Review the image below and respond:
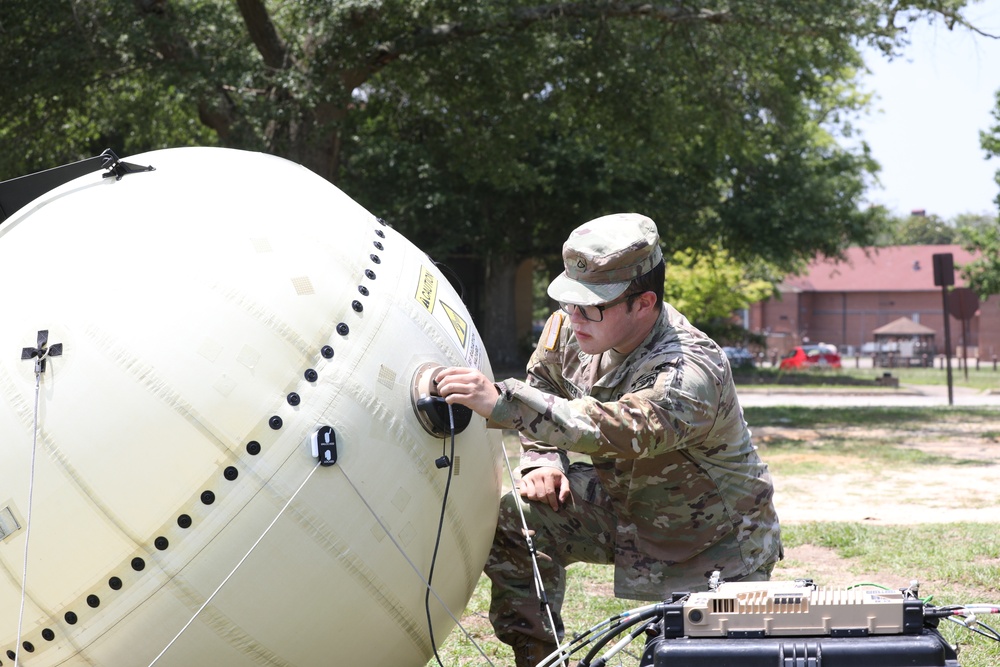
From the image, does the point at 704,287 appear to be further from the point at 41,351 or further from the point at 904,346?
the point at 41,351

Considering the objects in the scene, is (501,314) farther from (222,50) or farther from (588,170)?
(222,50)

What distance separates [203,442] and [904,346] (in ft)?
174

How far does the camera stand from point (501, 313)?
29172 mm

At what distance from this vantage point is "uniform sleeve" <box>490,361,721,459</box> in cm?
329

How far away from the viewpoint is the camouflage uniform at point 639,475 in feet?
10.9

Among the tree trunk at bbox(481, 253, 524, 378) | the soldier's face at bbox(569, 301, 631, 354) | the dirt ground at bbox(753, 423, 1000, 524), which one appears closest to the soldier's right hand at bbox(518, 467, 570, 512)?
the soldier's face at bbox(569, 301, 631, 354)

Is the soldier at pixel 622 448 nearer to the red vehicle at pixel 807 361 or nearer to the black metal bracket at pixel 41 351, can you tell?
the black metal bracket at pixel 41 351

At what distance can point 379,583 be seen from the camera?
328 cm

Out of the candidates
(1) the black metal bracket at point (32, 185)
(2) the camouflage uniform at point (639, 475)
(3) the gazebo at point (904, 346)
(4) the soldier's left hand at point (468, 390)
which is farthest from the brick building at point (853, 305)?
(4) the soldier's left hand at point (468, 390)

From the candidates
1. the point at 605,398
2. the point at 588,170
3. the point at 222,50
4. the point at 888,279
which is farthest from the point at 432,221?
the point at 888,279

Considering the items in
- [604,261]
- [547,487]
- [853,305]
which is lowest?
[547,487]

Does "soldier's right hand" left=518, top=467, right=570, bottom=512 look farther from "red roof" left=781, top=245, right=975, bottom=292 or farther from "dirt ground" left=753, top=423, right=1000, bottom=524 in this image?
"red roof" left=781, top=245, right=975, bottom=292

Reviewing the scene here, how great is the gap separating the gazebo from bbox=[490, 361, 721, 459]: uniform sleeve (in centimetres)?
4306

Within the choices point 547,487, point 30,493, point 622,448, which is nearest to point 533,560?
point 547,487
